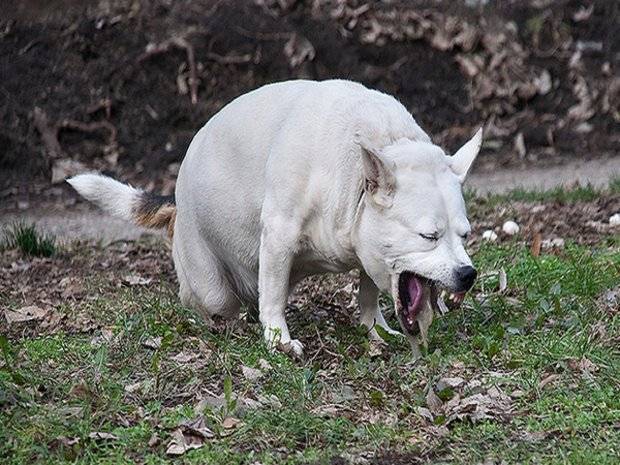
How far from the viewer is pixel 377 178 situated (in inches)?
210

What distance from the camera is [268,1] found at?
12.4 metres

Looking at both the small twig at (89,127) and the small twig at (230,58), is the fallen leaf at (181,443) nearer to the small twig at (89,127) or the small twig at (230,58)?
the small twig at (89,127)

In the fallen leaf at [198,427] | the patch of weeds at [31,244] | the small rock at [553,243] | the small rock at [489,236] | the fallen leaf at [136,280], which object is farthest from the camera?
the patch of weeds at [31,244]

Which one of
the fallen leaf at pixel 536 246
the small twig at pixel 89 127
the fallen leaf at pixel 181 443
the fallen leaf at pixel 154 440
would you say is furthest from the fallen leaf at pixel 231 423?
the small twig at pixel 89 127

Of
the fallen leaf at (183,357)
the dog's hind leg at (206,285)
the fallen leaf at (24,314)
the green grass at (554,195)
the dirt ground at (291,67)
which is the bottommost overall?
the dirt ground at (291,67)

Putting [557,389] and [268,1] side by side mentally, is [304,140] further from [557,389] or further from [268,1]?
[268,1]

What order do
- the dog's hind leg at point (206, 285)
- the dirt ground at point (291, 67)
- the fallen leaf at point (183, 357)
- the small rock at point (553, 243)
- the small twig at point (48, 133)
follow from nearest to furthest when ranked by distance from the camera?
the fallen leaf at point (183, 357)
the dog's hind leg at point (206, 285)
the small rock at point (553, 243)
the small twig at point (48, 133)
the dirt ground at point (291, 67)

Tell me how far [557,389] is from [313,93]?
1749 mm

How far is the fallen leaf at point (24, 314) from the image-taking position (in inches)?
261

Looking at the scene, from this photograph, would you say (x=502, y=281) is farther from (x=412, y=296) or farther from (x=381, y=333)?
(x=412, y=296)

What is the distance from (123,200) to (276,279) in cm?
134

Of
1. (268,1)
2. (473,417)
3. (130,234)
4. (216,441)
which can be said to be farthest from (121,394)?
(268,1)

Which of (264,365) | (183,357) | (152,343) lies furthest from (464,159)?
(152,343)

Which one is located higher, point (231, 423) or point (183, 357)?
point (231, 423)
